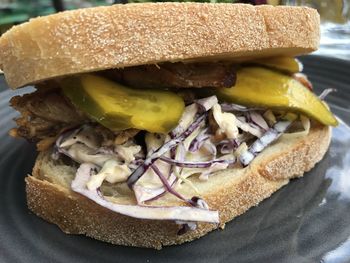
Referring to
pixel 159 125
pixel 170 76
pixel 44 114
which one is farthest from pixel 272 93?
pixel 44 114

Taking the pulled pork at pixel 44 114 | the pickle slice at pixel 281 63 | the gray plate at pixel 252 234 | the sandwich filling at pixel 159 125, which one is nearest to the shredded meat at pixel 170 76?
the sandwich filling at pixel 159 125

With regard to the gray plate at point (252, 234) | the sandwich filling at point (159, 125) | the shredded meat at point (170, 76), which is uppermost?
the shredded meat at point (170, 76)

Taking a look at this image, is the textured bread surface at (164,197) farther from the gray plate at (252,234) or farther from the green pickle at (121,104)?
the green pickle at (121,104)

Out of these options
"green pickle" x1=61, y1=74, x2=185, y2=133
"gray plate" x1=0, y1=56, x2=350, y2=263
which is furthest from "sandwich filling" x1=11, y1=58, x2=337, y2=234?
"gray plate" x1=0, y1=56, x2=350, y2=263

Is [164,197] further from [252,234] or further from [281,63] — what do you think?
[281,63]

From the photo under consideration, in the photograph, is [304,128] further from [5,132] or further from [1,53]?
[5,132]

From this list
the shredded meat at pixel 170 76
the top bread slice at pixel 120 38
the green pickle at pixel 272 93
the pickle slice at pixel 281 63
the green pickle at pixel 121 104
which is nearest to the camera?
the top bread slice at pixel 120 38

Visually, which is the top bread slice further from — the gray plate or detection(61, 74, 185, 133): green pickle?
A: the gray plate
